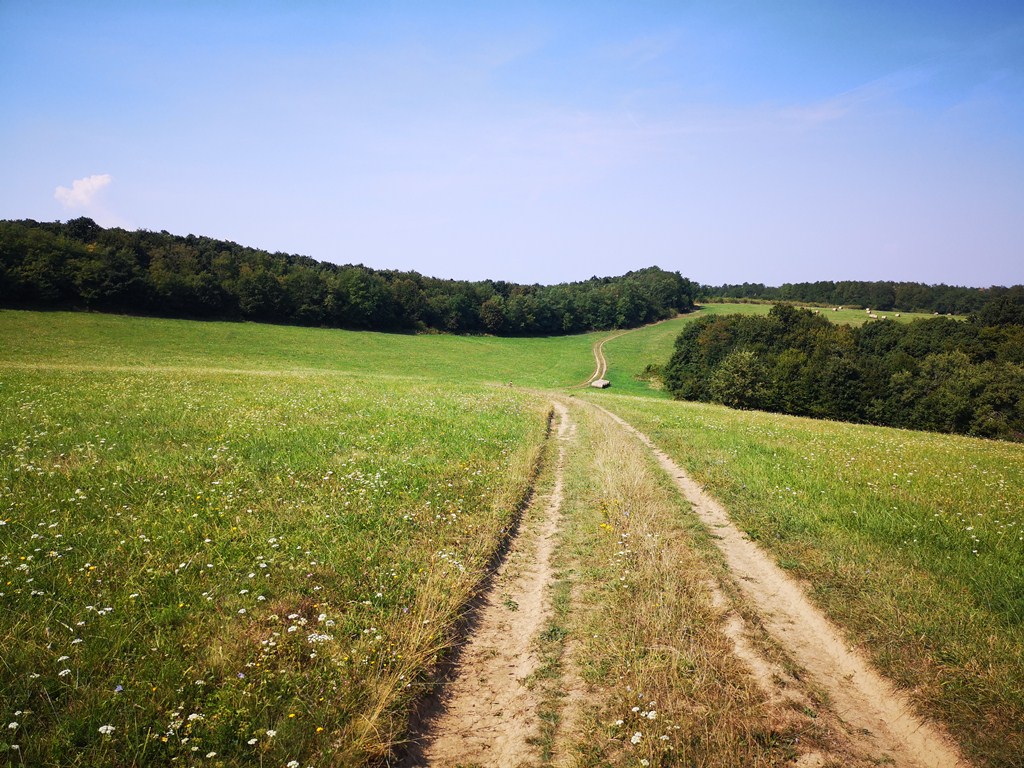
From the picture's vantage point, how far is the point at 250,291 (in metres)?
79.1

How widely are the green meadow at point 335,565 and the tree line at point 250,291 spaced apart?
6661 centimetres

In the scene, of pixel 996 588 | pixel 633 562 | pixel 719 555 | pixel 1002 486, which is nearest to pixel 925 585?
pixel 996 588

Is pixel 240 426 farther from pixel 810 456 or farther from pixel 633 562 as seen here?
pixel 810 456

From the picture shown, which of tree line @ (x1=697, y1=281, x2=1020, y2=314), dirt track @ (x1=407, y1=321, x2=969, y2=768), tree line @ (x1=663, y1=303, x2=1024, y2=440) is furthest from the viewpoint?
tree line @ (x1=697, y1=281, x2=1020, y2=314)

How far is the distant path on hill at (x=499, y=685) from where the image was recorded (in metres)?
4.30

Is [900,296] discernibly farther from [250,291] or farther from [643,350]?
[250,291]

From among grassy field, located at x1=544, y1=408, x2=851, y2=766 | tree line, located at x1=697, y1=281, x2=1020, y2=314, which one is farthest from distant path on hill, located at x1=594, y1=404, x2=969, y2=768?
tree line, located at x1=697, y1=281, x2=1020, y2=314

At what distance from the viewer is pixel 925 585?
689 cm

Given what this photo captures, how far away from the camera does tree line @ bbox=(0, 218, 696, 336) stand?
2512 inches

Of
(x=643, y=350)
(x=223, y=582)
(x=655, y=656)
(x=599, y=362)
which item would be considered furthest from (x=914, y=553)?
(x=643, y=350)

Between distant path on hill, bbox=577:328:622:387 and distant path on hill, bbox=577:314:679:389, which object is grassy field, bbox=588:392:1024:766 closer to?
distant path on hill, bbox=577:314:679:389

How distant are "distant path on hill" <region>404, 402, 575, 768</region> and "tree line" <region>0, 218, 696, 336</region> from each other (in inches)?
3357

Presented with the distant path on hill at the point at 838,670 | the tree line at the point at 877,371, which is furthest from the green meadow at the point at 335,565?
the tree line at the point at 877,371

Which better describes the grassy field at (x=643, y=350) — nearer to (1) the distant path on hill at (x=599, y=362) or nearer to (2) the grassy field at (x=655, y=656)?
(1) the distant path on hill at (x=599, y=362)
